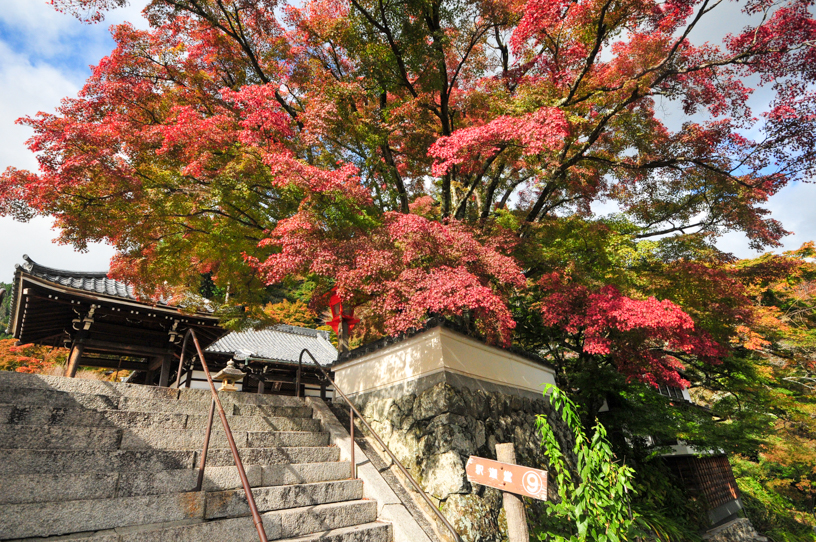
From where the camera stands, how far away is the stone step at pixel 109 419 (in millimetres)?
3811

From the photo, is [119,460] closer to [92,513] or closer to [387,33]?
[92,513]

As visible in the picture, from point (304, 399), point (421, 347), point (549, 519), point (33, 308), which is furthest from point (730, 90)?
point (33, 308)

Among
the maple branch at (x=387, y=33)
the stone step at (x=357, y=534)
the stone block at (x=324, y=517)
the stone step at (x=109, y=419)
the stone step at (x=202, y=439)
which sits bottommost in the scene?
A: the stone step at (x=357, y=534)

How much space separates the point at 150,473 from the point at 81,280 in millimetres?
7858

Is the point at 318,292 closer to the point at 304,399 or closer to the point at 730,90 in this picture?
the point at 304,399

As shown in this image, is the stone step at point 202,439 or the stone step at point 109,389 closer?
the stone step at point 202,439

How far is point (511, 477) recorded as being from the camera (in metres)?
2.98

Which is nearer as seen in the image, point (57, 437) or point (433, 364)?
point (57, 437)

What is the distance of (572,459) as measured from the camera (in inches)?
311

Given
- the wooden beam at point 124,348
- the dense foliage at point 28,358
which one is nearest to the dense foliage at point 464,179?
the wooden beam at point 124,348

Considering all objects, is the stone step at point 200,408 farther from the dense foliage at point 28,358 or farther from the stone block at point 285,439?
the dense foliage at point 28,358

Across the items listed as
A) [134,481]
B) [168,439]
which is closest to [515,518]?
[134,481]

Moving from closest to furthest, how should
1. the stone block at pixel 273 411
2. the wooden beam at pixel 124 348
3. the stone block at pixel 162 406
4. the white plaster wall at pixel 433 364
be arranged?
the stone block at pixel 162 406
the stone block at pixel 273 411
the white plaster wall at pixel 433 364
the wooden beam at pixel 124 348

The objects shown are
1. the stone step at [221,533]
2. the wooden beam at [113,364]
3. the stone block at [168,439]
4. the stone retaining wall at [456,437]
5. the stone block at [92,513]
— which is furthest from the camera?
the wooden beam at [113,364]
